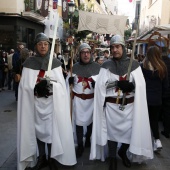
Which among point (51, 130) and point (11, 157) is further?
point (11, 157)

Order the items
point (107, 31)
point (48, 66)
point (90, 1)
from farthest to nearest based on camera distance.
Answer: point (90, 1)
point (107, 31)
point (48, 66)

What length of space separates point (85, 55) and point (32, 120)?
55.9 inches

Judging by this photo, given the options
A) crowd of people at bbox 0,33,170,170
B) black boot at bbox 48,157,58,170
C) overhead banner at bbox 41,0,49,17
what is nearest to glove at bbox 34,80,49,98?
crowd of people at bbox 0,33,170,170

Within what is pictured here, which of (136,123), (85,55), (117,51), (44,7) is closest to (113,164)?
(136,123)

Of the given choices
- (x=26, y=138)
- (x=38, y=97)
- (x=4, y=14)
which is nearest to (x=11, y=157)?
(x=26, y=138)

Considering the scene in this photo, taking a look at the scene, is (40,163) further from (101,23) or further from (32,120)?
(101,23)

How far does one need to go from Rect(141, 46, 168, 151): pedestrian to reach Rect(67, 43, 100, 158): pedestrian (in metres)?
0.86

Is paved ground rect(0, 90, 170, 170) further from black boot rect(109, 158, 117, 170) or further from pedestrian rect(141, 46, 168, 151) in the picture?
pedestrian rect(141, 46, 168, 151)

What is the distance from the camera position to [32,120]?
3953 mm

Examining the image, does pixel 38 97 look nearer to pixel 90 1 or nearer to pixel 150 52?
pixel 150 52

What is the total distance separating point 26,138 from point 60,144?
1.50ft

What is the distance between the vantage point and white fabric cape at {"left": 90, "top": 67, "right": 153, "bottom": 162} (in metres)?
4.00

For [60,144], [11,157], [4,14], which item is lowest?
[11,157]

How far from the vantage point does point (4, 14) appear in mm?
15570
